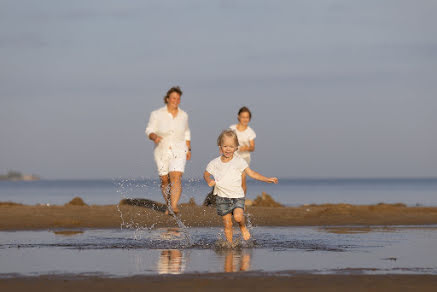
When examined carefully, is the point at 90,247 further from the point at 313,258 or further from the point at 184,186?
the point at 184,186

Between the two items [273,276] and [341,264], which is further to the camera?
[341,264]

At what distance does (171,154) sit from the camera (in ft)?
45.9

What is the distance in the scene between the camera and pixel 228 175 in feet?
33.1

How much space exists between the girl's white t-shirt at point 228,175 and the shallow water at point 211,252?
0.64 m

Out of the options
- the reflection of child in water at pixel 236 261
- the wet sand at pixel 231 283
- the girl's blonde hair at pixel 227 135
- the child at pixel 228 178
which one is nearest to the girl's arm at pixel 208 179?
the child at pixel 228 178

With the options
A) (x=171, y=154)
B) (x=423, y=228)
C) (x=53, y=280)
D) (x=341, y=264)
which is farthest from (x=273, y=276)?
(x=171, y=154)

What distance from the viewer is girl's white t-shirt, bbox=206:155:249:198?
10.0 meters

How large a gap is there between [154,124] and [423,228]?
4.91m

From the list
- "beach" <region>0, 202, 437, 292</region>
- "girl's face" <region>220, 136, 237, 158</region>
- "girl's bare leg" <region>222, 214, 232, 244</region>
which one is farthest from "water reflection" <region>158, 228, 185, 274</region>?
"girl's face" <region>220, 136, 237, 158</region>

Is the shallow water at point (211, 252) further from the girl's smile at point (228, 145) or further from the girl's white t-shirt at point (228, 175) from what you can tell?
the girl's smile at point (228, 145)

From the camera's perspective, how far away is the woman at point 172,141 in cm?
1396

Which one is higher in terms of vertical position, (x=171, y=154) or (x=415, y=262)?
(x=171, y=154)

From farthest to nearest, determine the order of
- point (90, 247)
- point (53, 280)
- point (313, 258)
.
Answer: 1. point (90, 247)
2. point (313, 258)
3. point (53, 280)

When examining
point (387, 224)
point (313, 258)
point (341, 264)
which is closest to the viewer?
point (341, 264)
